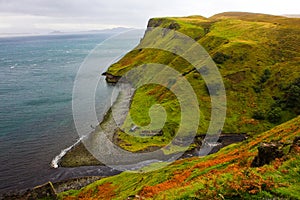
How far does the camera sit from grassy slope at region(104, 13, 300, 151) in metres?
80.4

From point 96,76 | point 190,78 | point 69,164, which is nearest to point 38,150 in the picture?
point 69,164

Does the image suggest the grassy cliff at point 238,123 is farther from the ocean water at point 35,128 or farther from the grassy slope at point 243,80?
the ocean water at point 35,128

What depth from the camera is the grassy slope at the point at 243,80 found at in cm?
8044

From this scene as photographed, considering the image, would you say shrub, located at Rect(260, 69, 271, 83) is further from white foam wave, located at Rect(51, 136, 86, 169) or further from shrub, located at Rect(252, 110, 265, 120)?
white foam wave, located at Rect(51, 136, 86, 169)

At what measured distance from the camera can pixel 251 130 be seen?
7869 centimetres

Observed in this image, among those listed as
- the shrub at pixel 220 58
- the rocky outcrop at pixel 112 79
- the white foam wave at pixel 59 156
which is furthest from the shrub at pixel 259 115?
the rocky outcrop at pixel 112 79

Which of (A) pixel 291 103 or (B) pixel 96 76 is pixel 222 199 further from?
(B) pixel 96 76

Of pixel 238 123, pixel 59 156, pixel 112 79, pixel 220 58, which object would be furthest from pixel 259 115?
pixel 112 79

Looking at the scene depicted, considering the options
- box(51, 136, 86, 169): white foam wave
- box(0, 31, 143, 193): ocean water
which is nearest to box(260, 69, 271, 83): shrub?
box(0, 31, 143, 193): ocean water

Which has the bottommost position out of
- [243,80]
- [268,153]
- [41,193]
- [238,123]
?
[41,193]

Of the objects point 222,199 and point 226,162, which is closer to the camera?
point 222,199

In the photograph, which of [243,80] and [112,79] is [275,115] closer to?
[243,80]

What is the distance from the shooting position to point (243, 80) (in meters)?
97.8

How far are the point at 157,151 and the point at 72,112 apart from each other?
45.3 m
